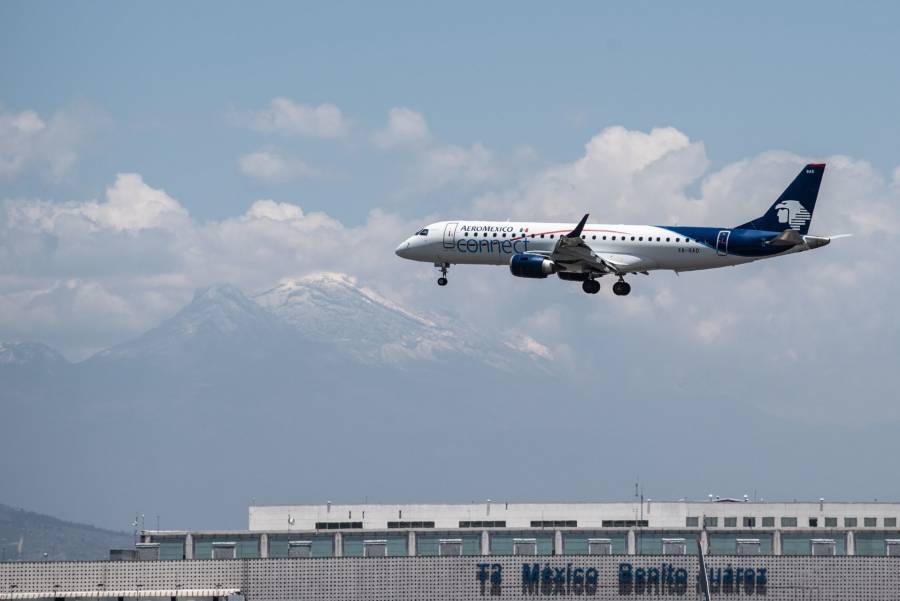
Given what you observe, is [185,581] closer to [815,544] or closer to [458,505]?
[815,544]

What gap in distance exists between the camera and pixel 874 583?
102 m

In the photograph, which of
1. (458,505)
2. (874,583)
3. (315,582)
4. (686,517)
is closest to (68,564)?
(315,582)

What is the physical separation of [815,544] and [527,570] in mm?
20257

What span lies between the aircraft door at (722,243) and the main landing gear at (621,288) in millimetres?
8139

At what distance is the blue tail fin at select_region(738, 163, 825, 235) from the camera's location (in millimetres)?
135625

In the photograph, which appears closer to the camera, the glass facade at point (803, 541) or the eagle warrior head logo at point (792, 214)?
the glass facade at point (803, 541)

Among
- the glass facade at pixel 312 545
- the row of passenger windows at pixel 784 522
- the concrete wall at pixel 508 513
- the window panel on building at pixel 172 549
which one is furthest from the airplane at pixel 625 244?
the row of passenger windows at pixel 784 522

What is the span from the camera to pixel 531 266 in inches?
5330

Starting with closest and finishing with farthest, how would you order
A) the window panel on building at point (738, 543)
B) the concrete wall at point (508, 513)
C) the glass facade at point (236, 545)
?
1. the window panel on building at point (738, 543)
2. the glass facade at point (236, 545)
3. the concrete wall at point (508, 513)

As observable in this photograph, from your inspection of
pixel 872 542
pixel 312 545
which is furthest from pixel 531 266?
pixel 872 542

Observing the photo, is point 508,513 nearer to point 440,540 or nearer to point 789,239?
point 440,540

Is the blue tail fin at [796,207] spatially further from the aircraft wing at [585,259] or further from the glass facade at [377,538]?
the glass facade at [377,538]

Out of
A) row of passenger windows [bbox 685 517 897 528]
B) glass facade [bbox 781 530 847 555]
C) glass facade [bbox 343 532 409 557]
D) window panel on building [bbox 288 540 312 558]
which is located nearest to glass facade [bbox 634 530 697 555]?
glass facade [bbox 781 530 847 555]

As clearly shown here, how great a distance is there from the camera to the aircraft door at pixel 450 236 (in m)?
142
